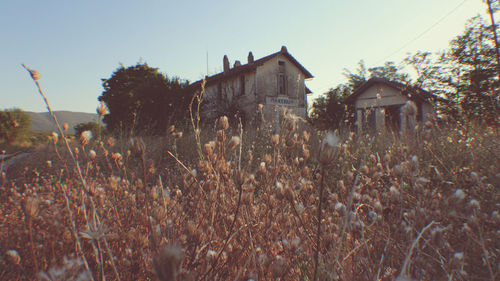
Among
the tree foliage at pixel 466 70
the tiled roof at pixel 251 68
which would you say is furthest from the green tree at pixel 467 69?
the tiled roof at pixel 251 68

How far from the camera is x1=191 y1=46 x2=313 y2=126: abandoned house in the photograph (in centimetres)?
1752

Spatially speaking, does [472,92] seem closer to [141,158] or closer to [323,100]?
[323,100]

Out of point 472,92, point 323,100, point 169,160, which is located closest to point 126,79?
point 323,100

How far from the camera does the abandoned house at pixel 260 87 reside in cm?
1752

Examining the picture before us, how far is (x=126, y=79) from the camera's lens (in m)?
26.7

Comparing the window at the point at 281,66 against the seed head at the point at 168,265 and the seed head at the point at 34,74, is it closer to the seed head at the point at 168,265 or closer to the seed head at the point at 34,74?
the seed head at the point at 34,74

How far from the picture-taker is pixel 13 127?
20531 mm

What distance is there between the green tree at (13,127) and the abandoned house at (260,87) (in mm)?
15097

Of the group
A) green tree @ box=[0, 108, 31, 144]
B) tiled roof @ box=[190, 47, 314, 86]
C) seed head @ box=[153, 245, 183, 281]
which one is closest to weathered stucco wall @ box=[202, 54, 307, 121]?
tiled roof @ box=[190, 47, 314, 86]

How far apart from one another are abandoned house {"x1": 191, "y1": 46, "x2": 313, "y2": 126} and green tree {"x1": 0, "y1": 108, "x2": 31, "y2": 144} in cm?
1510

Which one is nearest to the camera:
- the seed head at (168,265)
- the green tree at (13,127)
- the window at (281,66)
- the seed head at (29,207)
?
the seed head at (168,265)

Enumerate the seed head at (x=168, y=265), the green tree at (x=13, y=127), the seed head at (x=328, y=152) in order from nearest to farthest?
the seed head at (x=168, y=265) → the seed head at (x=328, y=152) → the green tree at (x=13, y=127)

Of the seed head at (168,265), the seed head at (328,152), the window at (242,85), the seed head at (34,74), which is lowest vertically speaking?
the seed head at (168,265)

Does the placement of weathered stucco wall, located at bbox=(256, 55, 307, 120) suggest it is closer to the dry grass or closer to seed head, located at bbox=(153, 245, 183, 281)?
the dry grass
